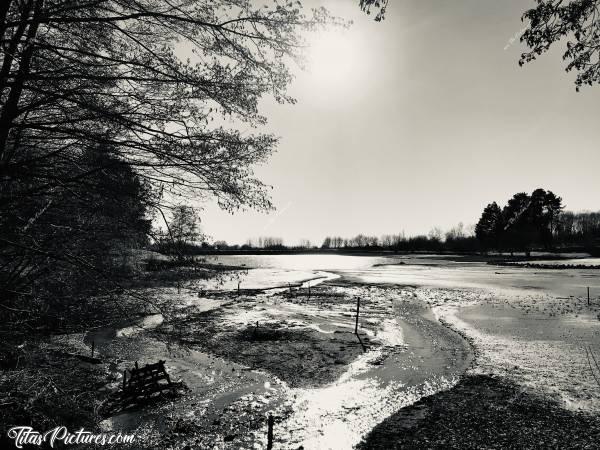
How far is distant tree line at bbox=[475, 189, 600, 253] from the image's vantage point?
98.4 metres

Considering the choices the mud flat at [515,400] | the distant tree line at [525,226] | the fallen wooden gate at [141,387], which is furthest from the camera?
the distant tree line at [525,226]

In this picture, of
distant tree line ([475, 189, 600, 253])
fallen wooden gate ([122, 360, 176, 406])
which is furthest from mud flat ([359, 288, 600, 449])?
distant tree line ([475, 189, 600, 253])

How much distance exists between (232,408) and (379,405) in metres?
4.11

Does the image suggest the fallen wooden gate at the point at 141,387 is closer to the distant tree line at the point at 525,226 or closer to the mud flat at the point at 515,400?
the mud flat at the point at 515,400

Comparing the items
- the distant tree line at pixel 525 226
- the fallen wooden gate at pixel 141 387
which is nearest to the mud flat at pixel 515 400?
the fallen wooden gate at pixel 141 387

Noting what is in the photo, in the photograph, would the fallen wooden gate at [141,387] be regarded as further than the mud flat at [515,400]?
Yes

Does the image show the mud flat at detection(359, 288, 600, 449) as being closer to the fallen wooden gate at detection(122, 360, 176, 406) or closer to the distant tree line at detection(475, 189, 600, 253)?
the fallen wooden gate at detection(122, 360, 176, 406)

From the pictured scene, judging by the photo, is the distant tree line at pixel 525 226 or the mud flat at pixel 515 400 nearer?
the mud flat at pixel 515 400

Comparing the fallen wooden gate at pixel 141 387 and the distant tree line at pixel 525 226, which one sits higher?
the distant tree line at pixel 525 226

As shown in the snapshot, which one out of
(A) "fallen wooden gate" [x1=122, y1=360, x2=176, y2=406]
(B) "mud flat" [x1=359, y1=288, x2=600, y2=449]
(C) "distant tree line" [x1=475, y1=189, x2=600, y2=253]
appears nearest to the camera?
(B) "mud flat" [x1=359, y1=288, x2=600, y2=449]

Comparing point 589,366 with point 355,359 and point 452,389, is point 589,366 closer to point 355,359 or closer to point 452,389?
point 452,389

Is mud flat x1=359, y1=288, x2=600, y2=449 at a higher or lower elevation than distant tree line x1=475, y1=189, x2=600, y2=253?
lower

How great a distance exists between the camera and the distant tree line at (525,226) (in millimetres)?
98375

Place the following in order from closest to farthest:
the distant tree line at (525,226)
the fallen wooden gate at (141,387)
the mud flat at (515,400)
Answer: the mud flat at (515,400) < the fallen wooden gate at (141,387) < the distant tree line at (525,226)
